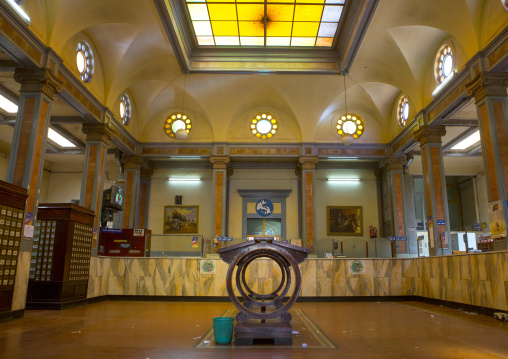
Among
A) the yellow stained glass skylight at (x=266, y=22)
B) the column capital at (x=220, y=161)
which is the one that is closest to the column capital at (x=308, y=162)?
the column capital at (x=220, y=161)

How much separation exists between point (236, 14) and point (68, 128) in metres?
7.91

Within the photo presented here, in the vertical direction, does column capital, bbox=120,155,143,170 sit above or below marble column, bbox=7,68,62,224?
above

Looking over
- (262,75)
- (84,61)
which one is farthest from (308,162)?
(84,61)

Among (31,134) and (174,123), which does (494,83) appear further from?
(174,123)

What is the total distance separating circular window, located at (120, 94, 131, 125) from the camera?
15.0 m

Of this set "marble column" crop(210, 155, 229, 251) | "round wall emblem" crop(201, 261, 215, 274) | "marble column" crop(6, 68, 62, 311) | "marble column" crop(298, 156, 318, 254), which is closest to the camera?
"marble column" crop(6, 68, 62, 311)

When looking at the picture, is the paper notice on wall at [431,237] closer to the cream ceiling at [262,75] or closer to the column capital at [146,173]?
the cream ceiling at [262,75]

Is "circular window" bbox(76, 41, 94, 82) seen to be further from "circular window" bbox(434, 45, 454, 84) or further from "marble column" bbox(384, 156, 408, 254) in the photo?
"marble column" bbox(384, 156, 408, 254)

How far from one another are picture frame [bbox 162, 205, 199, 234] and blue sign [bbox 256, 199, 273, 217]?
290 cm

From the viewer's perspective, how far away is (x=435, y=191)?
40.4 feet

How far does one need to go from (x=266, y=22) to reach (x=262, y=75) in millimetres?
2513

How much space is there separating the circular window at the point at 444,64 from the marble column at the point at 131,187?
12113mm

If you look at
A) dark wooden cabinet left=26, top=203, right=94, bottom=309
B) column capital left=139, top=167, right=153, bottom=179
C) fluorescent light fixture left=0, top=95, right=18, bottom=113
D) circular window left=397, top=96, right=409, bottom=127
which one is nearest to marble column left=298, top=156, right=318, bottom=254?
circular window left=397, top=96, right=409, bottom=127

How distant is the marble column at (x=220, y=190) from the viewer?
52.4 ft
